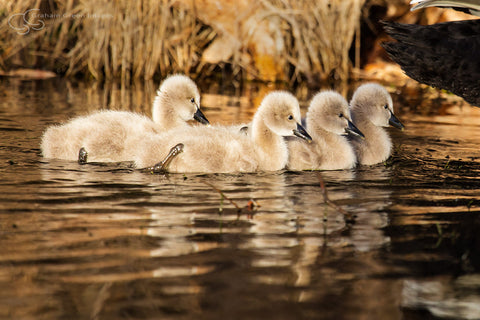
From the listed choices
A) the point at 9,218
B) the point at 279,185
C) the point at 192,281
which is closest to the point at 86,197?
the point at 9,218

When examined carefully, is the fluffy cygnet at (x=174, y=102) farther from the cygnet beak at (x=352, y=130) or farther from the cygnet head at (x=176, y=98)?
the cygnet beak at (x=352, y=130)

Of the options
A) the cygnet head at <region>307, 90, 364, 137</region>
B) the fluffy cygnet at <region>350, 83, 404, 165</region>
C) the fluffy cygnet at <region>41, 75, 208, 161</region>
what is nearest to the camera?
the fluffy cygnet at <region>41, 75, 208, 161</region>

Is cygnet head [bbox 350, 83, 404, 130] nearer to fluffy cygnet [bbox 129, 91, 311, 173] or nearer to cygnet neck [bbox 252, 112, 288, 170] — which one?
fluffy cygnet [bbox 129, 91, 311, 173]

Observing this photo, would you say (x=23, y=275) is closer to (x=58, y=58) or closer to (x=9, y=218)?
(x=9, y=218)

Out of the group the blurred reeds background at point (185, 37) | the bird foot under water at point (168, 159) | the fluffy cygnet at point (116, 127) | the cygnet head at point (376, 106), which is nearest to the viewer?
the bird foot under water at point (168, 159)

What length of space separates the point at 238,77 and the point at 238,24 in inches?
52.5

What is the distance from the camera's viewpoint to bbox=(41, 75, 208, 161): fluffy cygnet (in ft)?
21.7

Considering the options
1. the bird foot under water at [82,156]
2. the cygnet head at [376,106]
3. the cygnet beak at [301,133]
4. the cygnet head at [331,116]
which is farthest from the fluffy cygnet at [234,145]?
the cygnet head at [376,106]

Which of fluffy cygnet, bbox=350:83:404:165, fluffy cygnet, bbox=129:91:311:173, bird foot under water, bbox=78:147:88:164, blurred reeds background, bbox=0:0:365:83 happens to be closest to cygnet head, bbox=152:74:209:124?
fluffy cygnet, bbox=129:91:311:173

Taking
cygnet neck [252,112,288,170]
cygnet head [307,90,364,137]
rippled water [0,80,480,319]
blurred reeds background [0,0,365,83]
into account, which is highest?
blurred reeds background [0,0,365,83]

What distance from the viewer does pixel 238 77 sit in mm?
15242

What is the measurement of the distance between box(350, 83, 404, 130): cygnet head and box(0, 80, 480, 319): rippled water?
0.65 metres

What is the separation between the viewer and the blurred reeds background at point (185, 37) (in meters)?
13.3

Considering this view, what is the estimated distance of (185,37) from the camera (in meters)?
14.0
